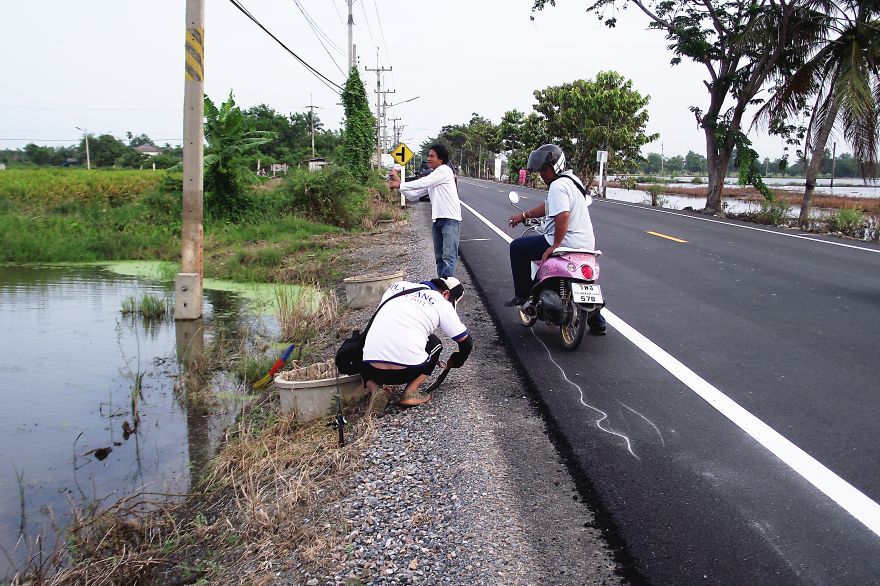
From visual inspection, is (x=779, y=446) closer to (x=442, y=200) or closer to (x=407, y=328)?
(x=407, y=328)

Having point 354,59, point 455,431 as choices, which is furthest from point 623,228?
point 354,59

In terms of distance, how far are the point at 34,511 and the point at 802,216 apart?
21.2 metres

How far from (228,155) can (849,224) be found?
56.9ft

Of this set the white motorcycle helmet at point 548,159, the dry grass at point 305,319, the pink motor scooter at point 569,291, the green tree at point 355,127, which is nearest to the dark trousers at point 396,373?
the pink motor scooter at point 569,291

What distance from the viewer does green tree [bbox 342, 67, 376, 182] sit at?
1388 inches

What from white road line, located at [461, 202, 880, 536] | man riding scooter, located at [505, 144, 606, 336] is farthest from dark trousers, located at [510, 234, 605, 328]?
white road line, located at [461, 202, 880, 536]

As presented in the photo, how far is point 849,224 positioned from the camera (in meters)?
19.2

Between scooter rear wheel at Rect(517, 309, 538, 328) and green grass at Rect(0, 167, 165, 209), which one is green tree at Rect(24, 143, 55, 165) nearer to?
green grass at Rect(0, 167, 165, 209)

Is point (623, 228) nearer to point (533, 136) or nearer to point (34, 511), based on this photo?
point (34, 511)

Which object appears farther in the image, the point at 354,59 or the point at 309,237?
the point at 354,59

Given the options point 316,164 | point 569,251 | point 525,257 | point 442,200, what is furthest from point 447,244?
point 316,164

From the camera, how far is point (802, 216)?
2139 centimetres

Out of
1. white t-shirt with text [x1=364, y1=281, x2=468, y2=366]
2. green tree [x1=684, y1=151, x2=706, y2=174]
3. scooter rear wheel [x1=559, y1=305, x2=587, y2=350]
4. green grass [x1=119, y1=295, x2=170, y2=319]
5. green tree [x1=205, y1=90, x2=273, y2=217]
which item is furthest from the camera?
green tree [x1=684, y1=151, x2=706, y2=174]

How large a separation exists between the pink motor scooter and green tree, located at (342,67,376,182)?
28041 millimetres
